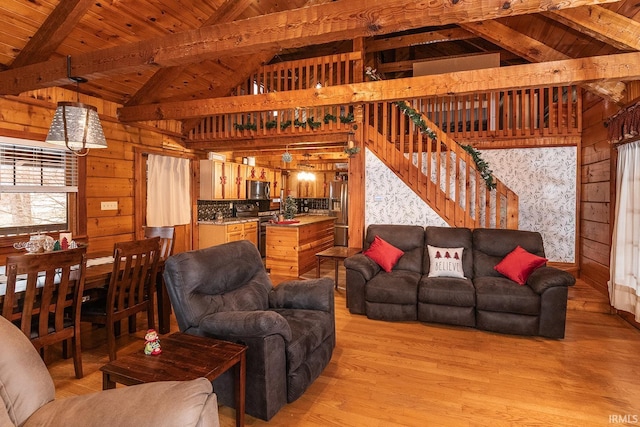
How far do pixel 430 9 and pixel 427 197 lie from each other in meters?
3.05

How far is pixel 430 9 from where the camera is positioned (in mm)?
2297

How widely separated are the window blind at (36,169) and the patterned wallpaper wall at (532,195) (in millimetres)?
4044

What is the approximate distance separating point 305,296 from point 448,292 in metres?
1.70

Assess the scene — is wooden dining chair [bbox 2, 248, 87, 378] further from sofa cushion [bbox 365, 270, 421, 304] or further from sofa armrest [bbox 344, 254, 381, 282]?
sofa cushion [bbox 365, 270, 421, 304]

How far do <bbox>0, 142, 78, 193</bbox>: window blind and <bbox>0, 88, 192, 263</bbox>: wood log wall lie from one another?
0.15 metres

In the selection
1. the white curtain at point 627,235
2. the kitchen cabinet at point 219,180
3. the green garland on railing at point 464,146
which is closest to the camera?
the white curtain at point 627,235

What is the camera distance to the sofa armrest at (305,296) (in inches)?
110

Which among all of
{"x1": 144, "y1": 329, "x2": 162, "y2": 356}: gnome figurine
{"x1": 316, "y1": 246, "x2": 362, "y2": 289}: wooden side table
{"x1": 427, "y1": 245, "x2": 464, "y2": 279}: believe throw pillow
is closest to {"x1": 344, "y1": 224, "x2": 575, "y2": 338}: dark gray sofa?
{"x1": 427, "y1": 245, "x2": 464, "y2": 279}: believe throw pillow

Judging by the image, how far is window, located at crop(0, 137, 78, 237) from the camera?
3.74 metres

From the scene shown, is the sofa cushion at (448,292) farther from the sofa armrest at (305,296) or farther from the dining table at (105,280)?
the dining table at (105,280)

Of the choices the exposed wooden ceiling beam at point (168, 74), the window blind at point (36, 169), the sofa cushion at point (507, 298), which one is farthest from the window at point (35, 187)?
the sofa cushion at point (507, 298)

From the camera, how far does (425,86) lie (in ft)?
12.3

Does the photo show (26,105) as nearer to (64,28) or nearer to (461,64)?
(64,28)

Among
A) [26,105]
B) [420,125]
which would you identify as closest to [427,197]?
[420,125]
